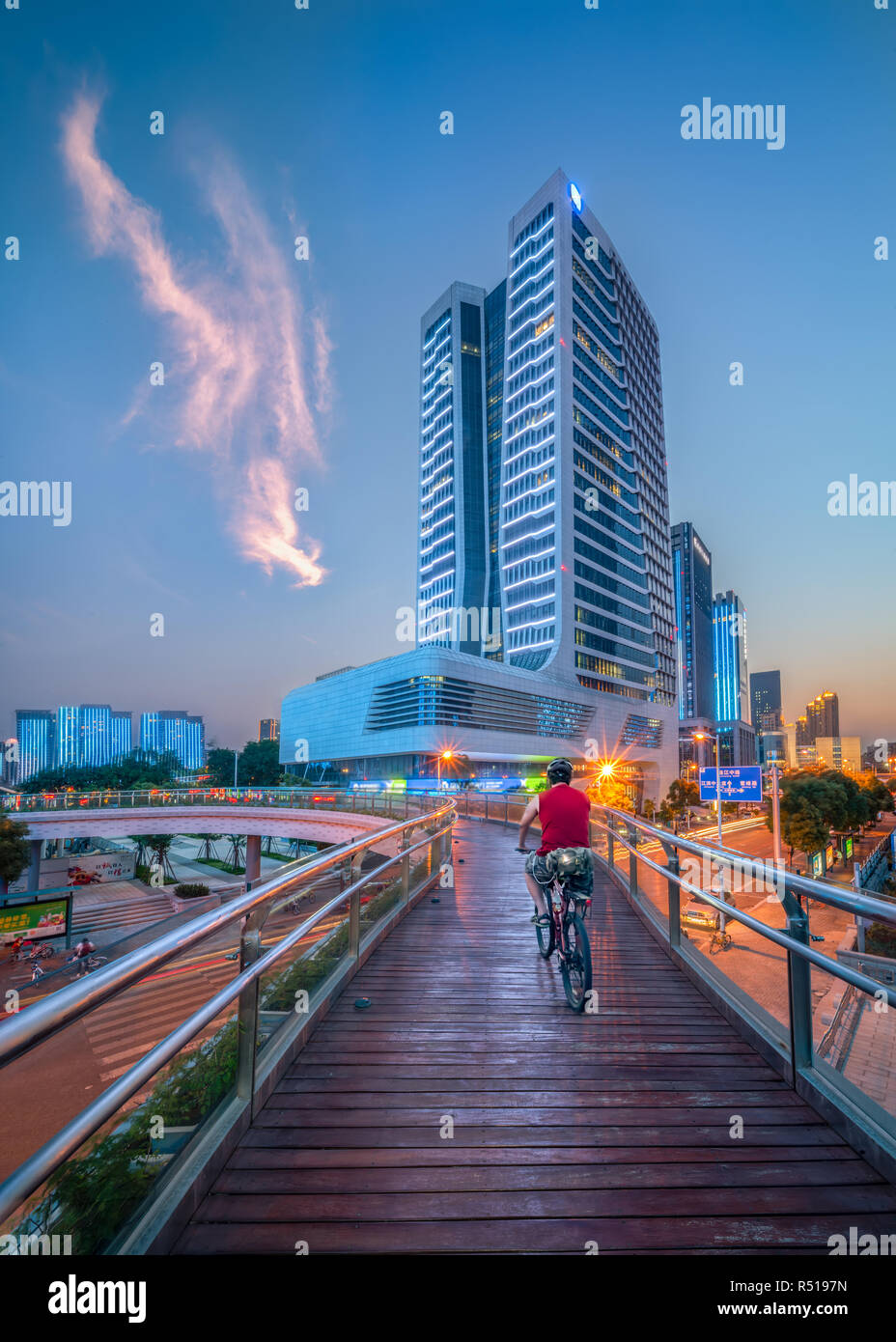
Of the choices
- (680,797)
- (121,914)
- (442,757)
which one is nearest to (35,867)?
(121,914)

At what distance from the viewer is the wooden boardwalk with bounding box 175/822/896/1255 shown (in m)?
2.40

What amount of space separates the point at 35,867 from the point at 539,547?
242ft

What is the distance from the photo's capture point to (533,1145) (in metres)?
Answer: 2.97

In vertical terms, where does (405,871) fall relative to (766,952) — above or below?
below

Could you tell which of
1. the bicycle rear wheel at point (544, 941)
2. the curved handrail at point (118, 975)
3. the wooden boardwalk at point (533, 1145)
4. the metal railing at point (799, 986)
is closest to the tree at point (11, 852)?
the bicycle rear wheel at point (544, 941)

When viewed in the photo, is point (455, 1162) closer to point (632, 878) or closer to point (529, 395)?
point (632, 878)

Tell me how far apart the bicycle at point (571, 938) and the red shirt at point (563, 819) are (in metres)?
0.32

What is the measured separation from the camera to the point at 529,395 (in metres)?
96.8

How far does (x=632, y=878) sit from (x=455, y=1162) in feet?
20.2

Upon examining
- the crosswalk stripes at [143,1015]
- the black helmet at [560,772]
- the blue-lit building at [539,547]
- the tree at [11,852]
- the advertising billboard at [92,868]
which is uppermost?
the blue-lit building at [539,547]

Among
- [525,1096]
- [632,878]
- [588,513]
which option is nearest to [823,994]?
[525,1096]

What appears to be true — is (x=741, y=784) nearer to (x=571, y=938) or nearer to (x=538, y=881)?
(x=538, y=881)

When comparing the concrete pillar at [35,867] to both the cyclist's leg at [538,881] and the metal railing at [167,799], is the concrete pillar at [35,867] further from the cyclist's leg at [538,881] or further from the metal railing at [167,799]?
the cyclist's leg at [538,881]

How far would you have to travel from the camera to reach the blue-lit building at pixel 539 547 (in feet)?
263
